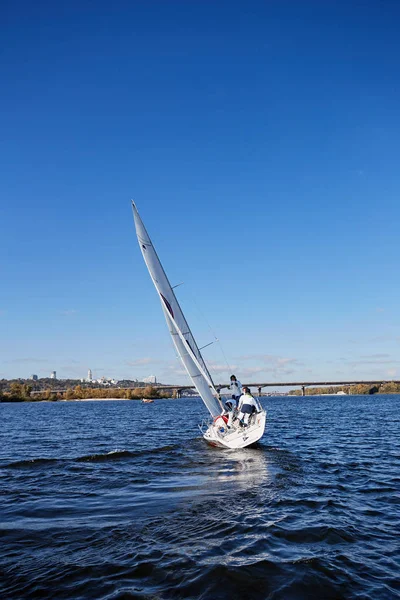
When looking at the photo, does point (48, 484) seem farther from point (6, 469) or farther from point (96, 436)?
point (96, 436)

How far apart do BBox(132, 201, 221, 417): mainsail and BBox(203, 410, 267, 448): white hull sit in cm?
142

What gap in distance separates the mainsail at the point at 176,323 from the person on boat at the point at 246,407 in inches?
83.2

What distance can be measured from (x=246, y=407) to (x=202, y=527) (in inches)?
470

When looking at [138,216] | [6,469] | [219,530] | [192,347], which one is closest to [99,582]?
[219,530]

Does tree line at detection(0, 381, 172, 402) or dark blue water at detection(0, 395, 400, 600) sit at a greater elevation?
tree line at detection(0, 381, 172, 402)

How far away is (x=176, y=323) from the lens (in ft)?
76.9

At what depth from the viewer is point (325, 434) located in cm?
3188

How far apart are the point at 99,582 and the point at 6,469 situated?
44.1ft

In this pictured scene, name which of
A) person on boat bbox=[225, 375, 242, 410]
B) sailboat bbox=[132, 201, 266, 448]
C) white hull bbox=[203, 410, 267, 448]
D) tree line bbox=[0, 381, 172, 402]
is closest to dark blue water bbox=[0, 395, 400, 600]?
white hull bbox=[203, 410, 267, 448]

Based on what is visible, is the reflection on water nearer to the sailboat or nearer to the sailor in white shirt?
the sailboat

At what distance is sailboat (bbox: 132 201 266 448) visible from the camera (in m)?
22.7

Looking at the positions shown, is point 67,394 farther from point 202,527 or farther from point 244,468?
point 202,527

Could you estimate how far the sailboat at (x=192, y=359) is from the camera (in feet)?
74.5

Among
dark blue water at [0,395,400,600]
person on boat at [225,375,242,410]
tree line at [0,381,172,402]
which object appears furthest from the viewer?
tree line at [0,381,172,402]
